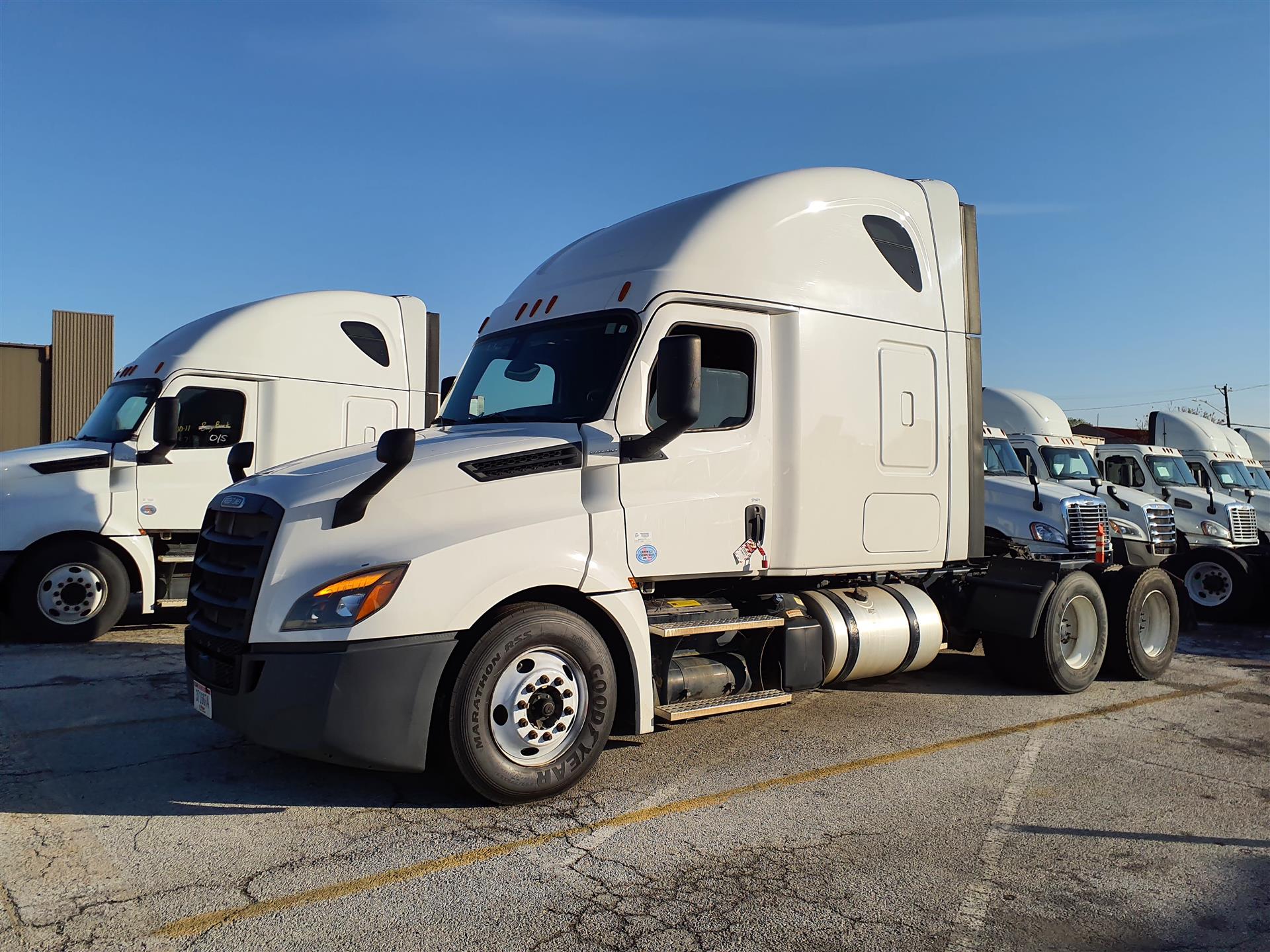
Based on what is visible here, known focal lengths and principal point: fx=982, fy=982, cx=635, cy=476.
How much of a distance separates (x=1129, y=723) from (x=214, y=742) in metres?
6.44

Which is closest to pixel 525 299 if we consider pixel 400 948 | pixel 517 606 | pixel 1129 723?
pixel 517 606

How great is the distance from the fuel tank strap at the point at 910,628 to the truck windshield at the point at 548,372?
308 cm

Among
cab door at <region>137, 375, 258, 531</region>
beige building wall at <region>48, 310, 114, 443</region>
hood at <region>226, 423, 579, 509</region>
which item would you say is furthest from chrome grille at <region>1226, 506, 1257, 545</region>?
beige building wall at <region>48, 310, 114, 443</region>

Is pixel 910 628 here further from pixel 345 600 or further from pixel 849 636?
pixel 345 600

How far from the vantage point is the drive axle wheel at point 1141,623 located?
8.66 meters

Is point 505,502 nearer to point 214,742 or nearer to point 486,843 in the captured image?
point 486,843

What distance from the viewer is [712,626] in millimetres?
5969

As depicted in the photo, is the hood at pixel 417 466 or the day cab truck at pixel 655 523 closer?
the day cab truck at pixel 655 523

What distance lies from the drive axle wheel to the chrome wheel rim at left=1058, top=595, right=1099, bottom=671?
0.99ft

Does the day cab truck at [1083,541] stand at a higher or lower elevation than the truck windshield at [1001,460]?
lower

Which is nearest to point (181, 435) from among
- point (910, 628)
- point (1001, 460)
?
point (910, 628)

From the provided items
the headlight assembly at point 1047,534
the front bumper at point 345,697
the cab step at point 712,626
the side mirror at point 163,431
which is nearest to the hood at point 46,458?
the side mirror at point 163,431

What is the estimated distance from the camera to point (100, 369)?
91.4ft

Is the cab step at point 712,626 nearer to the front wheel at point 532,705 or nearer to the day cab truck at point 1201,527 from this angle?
the front wheel at point 532,705
